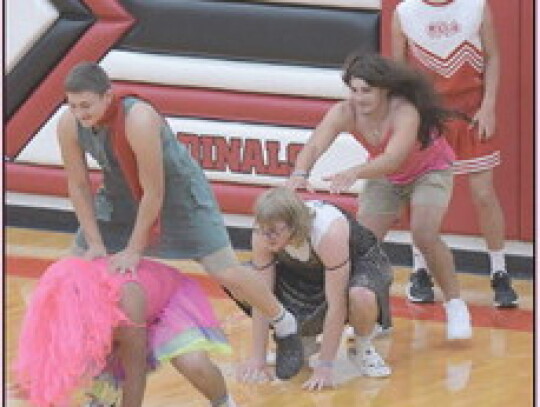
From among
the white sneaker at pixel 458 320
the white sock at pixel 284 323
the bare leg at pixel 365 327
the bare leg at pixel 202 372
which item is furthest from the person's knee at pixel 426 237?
the bare leg at pixel 202 372

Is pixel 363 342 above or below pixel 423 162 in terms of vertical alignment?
below

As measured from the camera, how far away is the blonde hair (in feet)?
18.8

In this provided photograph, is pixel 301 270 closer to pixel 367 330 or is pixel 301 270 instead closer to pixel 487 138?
pixel 367 330

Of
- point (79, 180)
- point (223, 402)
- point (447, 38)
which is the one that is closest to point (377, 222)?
point (447, 38)

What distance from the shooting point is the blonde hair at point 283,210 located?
5723mm

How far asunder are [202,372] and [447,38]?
2165mm

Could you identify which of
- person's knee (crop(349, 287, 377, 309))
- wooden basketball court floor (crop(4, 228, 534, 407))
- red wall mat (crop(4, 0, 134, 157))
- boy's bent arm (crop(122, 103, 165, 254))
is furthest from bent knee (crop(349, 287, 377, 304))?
red wall mat (crop(4, 0, 134, 157))

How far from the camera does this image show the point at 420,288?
718 centimetres

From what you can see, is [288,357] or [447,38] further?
[447,38]

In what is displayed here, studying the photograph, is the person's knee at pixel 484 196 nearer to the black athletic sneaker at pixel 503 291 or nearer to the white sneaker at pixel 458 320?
the black athletic sneaker at pixel 503 291

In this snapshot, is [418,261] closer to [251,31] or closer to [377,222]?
[377,222]

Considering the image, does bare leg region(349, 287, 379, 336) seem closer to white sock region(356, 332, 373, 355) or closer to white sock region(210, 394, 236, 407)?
white sock region(356, 332, 373, 355)

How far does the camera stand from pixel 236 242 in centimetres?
810

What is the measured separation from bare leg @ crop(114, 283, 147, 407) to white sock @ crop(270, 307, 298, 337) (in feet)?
2.60
